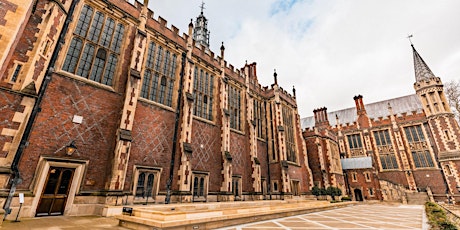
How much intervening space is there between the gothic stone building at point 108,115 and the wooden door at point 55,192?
0.04m

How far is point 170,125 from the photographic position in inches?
535

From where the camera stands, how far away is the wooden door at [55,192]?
26.8 ft

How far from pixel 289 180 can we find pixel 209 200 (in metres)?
9.81

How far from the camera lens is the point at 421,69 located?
111 feet

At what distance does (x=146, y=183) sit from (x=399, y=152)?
3857cm

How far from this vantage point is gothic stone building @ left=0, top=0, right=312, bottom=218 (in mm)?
7789

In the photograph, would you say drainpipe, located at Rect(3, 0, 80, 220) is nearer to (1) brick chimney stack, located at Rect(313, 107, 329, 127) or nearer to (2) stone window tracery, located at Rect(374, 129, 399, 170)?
(1) brick chimney stack, located at Rect(313, 107, 329, 127)

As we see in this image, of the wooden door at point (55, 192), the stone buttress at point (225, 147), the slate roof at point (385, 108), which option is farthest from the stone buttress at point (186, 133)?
the slate roof at point (385, 108)

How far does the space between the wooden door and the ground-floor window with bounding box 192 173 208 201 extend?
7280 millimetres

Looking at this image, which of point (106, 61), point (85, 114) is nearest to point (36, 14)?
point (106, 61)

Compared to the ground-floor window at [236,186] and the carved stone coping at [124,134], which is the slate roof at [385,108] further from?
the carved stone coping at [124,134]

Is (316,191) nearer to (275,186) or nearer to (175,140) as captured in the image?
(275,186)

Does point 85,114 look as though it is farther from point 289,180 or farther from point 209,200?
point 289,180

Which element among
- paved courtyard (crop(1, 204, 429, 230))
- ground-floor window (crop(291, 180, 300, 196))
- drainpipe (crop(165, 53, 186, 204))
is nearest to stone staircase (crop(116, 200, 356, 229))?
paved courtyard (crop(1, 204, 429, 230))
